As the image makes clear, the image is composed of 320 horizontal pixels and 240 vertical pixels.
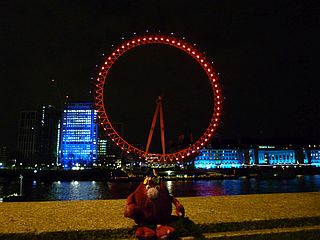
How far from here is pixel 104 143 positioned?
180 meters

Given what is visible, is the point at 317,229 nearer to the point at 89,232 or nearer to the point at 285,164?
the point at 89,232

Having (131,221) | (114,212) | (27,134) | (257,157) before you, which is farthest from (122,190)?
(27,134)

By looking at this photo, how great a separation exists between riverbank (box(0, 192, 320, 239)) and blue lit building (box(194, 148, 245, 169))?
126 metres

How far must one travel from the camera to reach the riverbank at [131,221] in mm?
6852

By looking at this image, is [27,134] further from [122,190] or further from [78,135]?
[122,190]

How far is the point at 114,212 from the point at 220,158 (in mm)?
133899

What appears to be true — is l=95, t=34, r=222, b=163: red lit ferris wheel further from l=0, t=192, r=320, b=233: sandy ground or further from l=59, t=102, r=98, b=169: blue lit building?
l=59, t=102, r=98, b=169: blue lit building

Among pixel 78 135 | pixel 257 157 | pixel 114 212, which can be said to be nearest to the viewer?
pixel 114 212

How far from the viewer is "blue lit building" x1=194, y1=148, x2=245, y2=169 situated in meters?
137

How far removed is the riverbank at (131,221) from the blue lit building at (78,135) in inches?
5447

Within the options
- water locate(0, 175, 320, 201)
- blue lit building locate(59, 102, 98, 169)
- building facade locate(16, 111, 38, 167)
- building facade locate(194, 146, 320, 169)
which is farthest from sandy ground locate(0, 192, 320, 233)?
building facade locate(16, 111, 38, 167)

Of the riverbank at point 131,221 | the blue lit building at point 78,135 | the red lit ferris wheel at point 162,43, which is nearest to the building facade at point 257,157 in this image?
the blue lit building at point 78,135

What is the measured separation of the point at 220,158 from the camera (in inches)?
5492

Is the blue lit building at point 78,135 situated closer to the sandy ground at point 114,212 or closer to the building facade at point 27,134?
the building facade at point 27,134
